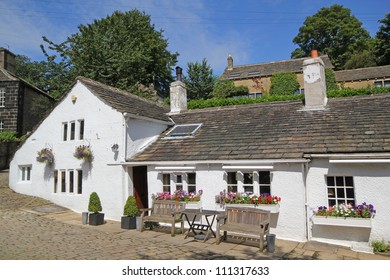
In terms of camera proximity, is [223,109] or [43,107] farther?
[43,107]

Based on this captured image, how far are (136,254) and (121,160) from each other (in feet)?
19.5

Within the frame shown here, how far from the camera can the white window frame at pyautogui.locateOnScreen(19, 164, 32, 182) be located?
17.0 m

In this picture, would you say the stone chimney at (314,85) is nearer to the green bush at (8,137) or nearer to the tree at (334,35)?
the green bush at (8,137)

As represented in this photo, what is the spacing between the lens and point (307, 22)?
54.7m

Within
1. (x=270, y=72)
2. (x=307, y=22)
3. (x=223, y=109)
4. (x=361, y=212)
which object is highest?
(x=307, y=22)

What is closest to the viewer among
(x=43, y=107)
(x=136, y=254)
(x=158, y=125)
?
(x=136, y=254)

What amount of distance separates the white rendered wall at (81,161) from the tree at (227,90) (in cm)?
2183

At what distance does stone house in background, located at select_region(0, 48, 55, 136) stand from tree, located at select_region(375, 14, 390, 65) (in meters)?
44.8

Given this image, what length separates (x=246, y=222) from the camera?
8.95 metres

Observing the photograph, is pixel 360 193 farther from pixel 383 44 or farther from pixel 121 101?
pixel 383 44

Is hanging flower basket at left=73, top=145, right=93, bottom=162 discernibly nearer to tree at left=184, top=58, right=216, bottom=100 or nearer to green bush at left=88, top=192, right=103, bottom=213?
green bush at left=88, top=192, right=103, bottom=213

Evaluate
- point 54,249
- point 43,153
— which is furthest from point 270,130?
point 43,153

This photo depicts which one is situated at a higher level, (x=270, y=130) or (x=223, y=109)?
(x=223, y=109)

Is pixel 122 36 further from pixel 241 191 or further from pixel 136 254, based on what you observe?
pixel 136 254
